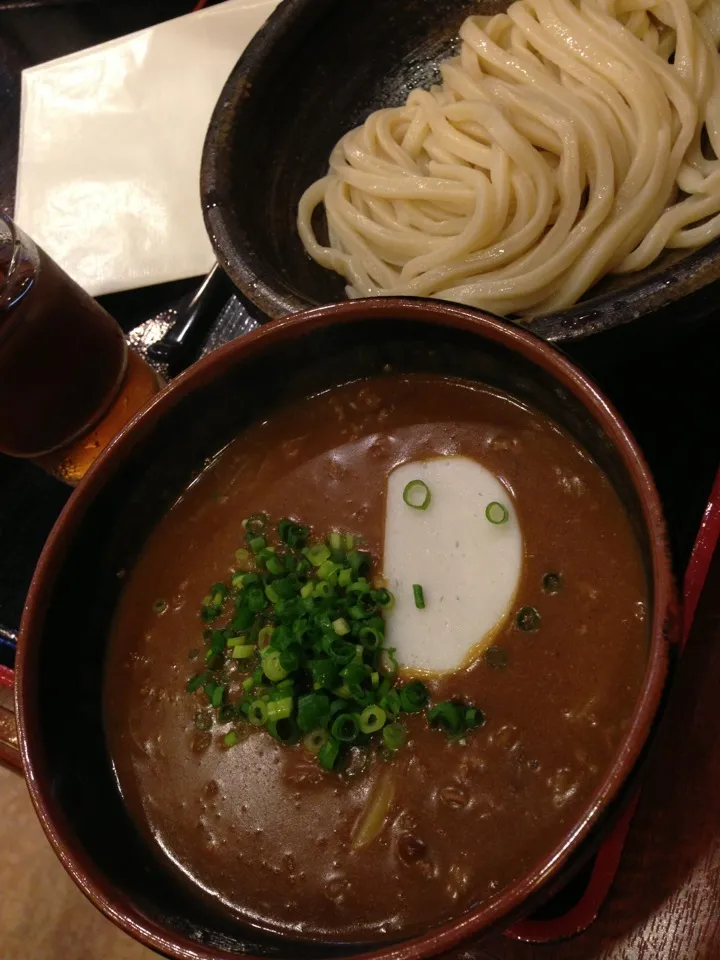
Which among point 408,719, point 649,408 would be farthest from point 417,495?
point 649,408

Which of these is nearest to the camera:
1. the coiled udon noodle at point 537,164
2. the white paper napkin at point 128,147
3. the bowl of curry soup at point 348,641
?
the bowl of curry soup at point 348,641

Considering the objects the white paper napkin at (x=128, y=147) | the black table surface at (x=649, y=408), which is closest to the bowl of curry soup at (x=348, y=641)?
the black table surface at (x=649, y=408)

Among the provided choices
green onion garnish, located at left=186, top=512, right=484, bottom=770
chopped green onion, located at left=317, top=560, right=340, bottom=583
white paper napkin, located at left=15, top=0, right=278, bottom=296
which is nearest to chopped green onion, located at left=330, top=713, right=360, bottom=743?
green onion garnish, located at left=186, top=512, right=484, bottom=770

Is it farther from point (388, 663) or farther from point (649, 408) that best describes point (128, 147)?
point (388, 663)

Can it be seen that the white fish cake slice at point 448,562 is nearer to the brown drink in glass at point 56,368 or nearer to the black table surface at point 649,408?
the black table surface at point 649,408

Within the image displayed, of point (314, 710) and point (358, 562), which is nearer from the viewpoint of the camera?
point (314, 710)

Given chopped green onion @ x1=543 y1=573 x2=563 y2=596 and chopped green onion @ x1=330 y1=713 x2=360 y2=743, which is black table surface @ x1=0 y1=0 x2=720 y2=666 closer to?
chopped green onion @ x1=543 y1=573 x2=563 y2=596
